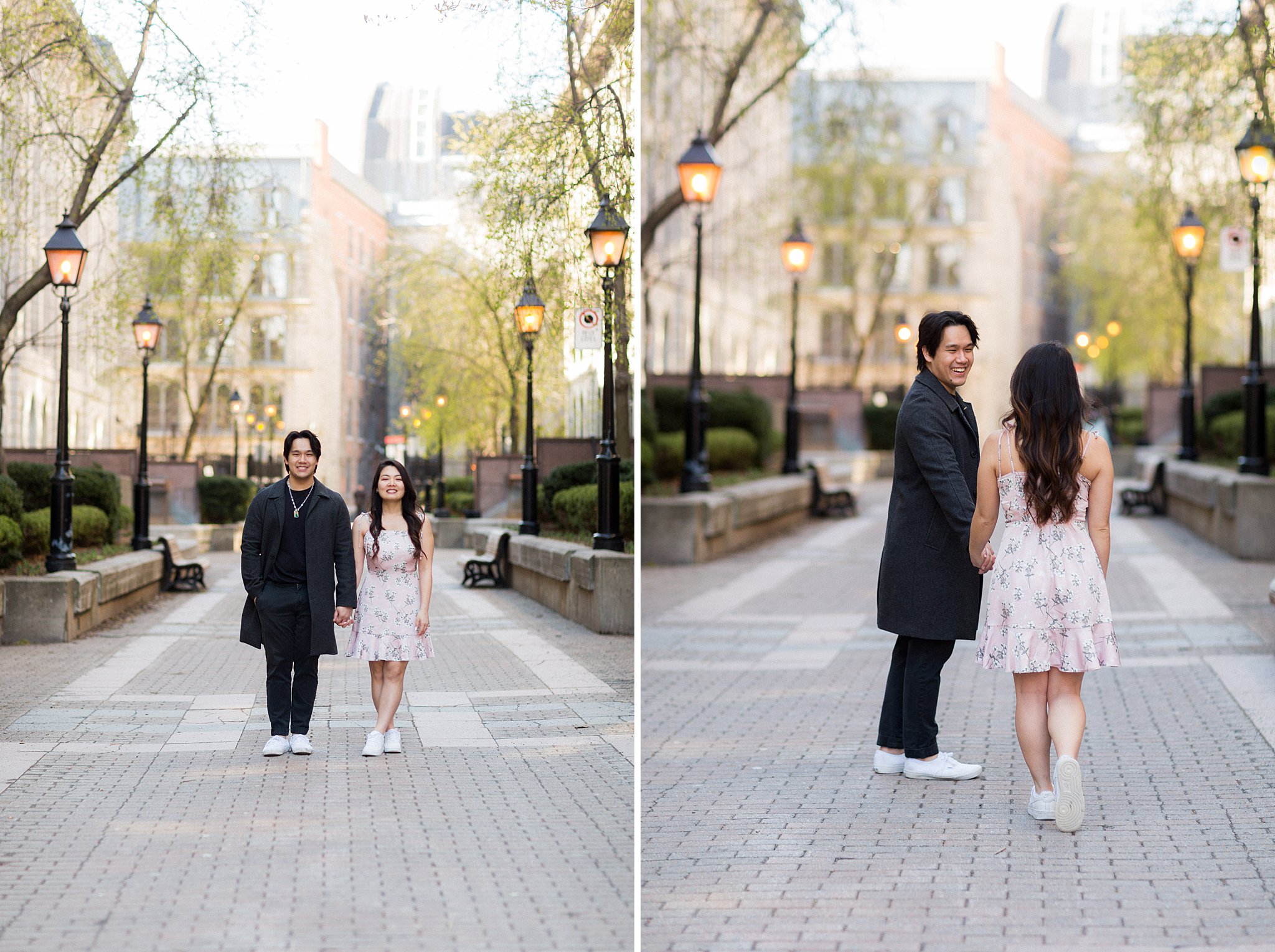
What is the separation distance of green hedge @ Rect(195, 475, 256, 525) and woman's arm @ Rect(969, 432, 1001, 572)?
3.05m

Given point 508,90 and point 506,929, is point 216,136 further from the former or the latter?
point 506,929

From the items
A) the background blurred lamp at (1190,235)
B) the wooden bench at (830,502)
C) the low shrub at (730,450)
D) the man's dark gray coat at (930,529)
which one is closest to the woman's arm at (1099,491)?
the man's dark gray coat at (930,529)

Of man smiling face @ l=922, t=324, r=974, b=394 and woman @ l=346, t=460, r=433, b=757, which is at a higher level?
man smiling face @ l=922, t=324, r=974, b=394

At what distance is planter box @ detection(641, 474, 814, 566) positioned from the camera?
61.0 feet

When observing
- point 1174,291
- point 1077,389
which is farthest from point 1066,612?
point 1174,291

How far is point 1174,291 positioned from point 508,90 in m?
42.9

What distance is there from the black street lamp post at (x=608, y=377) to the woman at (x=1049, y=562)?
153 centimetres

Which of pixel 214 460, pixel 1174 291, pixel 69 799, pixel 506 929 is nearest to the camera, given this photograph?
pixel 506 929

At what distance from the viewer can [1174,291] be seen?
150 ft

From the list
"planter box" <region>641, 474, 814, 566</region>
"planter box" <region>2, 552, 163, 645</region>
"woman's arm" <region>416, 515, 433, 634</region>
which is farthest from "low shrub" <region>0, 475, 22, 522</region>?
"planter box" <region>641, 474, 814, 566</region>

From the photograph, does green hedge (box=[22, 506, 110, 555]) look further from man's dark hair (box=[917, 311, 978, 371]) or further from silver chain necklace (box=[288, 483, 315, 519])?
man's dark hair (box=[917, 311, 978, 371])

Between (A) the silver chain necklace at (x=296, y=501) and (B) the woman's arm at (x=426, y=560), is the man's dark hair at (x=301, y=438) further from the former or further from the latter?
(B) the woman's arm at (x=426, y=560)

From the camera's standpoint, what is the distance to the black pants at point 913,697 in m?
7.07

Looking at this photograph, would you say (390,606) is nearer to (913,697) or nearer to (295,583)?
(295,583)
